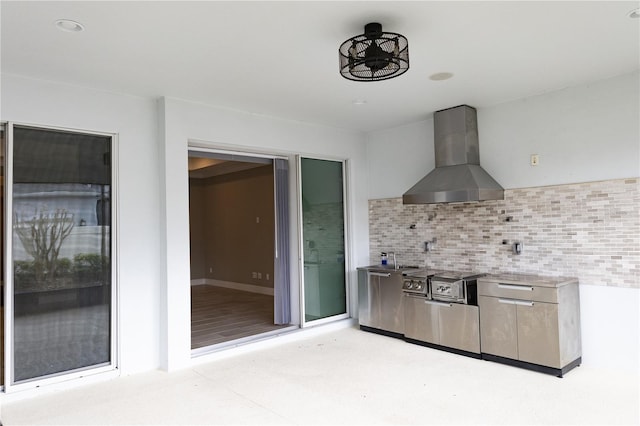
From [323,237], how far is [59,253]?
310cm

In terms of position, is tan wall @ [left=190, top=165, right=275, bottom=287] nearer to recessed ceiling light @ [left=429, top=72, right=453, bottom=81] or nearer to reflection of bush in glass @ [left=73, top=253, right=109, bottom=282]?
reflection of bush in glass @ [left=73, top=253, right=109, bottom=282]

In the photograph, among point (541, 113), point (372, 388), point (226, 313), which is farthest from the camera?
point (226, 313)

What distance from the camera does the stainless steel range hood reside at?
4.62 meters

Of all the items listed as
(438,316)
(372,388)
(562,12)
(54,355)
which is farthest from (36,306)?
(562,12)

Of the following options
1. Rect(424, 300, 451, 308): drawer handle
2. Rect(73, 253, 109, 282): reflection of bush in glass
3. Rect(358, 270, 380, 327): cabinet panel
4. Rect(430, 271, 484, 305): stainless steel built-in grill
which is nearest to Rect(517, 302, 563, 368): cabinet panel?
Rect(430, 271, 484, 305): stainless steel built-in grill

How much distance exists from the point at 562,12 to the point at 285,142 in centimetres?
325

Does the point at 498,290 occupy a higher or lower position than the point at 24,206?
lower

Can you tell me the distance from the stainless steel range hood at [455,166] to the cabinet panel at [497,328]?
1093mm

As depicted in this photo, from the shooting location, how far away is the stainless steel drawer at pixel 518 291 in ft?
12.8

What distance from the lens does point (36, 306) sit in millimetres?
3713

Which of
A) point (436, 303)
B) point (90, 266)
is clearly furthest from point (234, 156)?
point (436, 303)

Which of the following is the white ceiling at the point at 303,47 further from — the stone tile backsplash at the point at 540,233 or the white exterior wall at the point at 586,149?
the stone tile backsplash at the point at 540,233

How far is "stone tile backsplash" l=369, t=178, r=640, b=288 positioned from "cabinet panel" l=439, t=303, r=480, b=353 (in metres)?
0.65

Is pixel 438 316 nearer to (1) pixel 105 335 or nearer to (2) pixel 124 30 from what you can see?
(1) pixel 105 335
